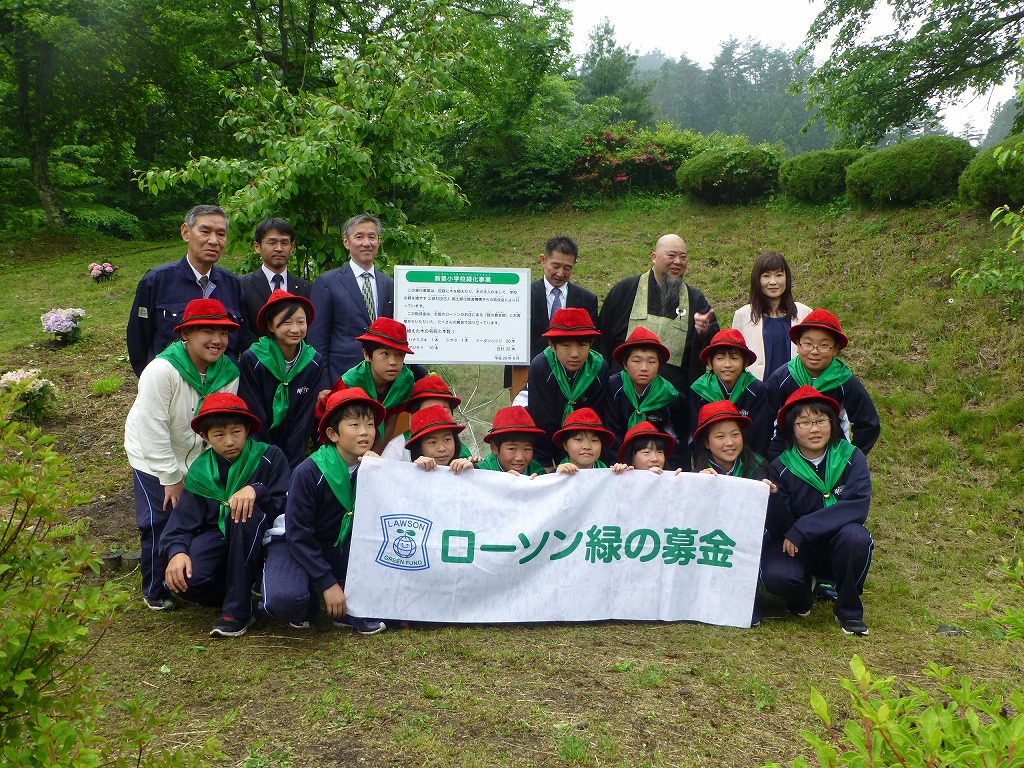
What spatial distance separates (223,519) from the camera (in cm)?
434

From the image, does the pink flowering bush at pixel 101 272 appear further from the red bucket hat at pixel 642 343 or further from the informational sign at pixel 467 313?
the red bucket hat at pixel 642 343

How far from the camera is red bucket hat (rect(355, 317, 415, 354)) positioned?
193 inches

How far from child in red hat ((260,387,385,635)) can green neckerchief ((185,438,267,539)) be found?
0.92 ft

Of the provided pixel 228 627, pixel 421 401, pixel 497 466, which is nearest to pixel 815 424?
pixel 497 466

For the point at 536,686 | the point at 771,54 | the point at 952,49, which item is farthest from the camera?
the point at 771,54

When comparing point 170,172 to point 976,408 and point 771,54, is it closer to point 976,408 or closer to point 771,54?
point 976,408

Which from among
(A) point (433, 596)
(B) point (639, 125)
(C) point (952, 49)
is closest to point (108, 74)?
(C) point (952, 49)

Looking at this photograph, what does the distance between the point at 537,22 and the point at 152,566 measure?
61.4ft

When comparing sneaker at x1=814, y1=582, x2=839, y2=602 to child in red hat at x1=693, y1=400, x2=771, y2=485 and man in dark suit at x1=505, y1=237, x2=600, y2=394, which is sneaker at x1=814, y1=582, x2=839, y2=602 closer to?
child in red hat at x1=693, y1=400, x2=771, y2=485

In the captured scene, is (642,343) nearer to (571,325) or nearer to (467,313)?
(571,325)

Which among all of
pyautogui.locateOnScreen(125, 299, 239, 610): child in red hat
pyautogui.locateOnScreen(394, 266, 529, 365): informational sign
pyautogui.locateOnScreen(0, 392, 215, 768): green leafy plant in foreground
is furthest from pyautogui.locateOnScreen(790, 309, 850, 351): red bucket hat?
pyautogui.locateOnScreen(0, 392, 215, 768): green leafy plant in foreground

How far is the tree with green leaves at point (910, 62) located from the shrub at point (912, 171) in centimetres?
142

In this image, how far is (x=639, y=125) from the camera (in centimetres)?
3766

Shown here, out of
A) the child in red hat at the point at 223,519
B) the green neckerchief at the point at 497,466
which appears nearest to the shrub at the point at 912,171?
the green neckerchief at the point at 497,466
